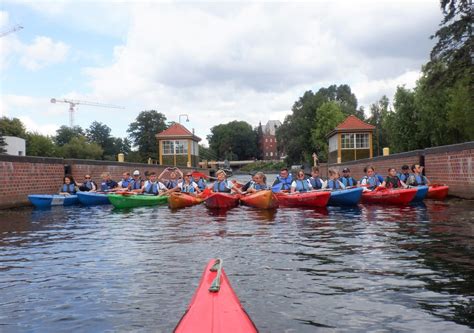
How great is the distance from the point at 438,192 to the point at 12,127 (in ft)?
230

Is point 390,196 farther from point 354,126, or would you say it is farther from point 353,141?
point 354,126

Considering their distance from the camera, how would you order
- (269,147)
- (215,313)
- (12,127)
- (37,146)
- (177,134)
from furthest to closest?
(269,147), (37,146), (12,127), (177,134), (215,313)

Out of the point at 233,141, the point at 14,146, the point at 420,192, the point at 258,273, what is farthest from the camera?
the point at 233,141

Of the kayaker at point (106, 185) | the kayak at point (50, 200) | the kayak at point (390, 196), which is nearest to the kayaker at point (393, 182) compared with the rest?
the kayak at point (390, 196)

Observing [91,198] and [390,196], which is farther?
[91,198]

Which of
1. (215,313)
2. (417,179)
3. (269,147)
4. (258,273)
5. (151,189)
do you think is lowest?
(258,273)

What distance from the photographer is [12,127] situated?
71625mm

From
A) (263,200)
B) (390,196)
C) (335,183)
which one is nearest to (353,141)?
(335,183)

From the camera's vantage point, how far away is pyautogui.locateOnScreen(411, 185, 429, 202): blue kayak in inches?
618

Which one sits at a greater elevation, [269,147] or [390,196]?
[269,147]

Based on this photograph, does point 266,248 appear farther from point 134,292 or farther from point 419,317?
point 419,317

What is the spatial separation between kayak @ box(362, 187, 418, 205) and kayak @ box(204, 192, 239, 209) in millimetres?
4969

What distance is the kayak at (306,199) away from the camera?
14698 millimetres

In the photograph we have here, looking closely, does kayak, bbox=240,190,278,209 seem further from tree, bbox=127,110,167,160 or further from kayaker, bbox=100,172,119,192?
tree, bbox=127,110,167,160
